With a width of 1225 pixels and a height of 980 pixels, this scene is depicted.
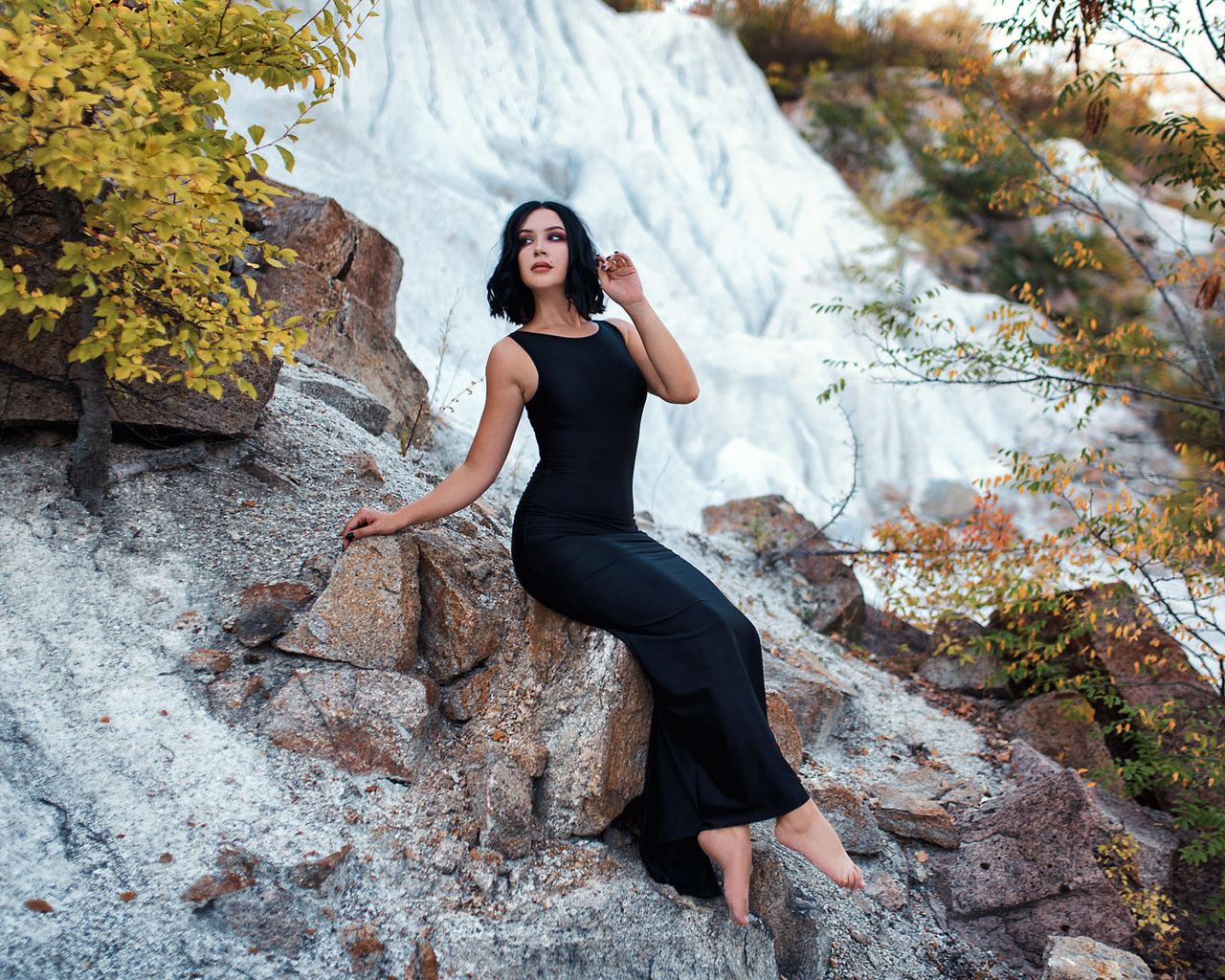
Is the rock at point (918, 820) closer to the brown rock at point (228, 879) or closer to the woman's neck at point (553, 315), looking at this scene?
the woman's neck at point (553, 315)

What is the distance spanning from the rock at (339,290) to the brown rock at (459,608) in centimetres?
151

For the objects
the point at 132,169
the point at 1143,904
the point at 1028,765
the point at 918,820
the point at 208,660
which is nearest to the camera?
the point at 132,169

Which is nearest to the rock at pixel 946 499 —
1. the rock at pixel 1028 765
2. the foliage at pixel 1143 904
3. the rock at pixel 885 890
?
the rock at pixel 1028 765

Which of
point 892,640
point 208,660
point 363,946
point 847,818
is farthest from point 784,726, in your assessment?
point 892,640

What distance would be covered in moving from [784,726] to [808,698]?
795mm

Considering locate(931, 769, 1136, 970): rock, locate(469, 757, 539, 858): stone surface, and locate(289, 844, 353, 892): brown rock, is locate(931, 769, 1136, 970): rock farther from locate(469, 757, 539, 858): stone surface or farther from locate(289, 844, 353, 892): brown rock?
locate(289, 844, 353, 892): brown rock

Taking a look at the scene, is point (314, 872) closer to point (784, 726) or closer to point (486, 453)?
point (486, 453)

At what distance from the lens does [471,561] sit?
2508 millimetres

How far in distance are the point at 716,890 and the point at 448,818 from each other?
2.31 ft

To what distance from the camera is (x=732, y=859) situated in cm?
199

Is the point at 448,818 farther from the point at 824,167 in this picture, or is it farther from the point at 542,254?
the point at 824,167

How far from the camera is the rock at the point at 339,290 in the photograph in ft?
12.5

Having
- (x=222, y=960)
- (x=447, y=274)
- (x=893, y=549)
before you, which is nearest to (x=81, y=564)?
(x=222, y=960)

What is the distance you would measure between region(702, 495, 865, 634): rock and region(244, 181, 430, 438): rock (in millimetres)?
2486
